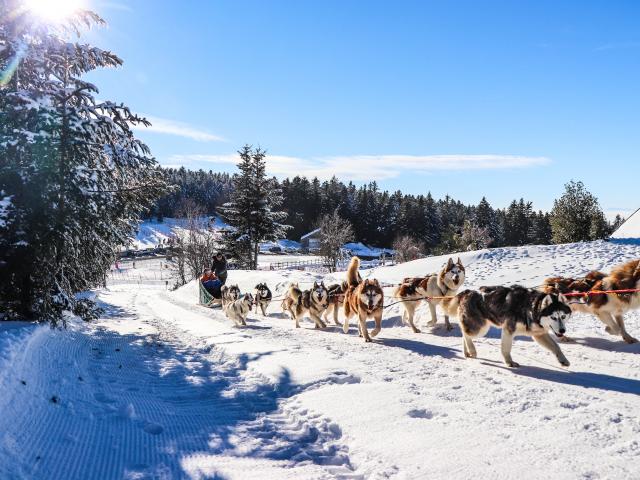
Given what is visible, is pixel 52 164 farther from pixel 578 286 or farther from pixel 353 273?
pixel 578 286

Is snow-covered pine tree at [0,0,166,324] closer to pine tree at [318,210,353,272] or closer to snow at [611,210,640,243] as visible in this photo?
snow at [611,210,640,243]

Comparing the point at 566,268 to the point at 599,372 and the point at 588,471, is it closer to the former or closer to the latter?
the point at 599,372

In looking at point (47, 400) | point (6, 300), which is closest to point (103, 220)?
point (6, 300)

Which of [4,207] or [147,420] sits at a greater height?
[4,207]

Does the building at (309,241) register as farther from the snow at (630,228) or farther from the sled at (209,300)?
the sled at (209,300)

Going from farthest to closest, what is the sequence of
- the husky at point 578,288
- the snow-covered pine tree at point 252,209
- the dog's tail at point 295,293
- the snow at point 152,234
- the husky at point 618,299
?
1. the snow at point 152,234
2. the snow-covered pine tree at point 252,209
3. the dog's tail at point 295,293
4. the husky at point 578,288
5. the husky at point 618,299

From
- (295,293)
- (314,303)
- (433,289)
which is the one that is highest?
(433,289)

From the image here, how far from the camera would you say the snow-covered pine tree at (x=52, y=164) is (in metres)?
7.80

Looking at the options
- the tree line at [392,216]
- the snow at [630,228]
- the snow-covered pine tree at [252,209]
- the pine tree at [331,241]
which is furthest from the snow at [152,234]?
the snow at [630,228]

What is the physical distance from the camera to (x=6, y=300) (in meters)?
8.12

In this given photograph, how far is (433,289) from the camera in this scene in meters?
9.70

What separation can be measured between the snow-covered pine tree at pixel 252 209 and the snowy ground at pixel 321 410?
26724 millimetres

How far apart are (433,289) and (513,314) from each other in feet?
13.4

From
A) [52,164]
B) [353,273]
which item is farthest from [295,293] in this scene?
[52,164]
